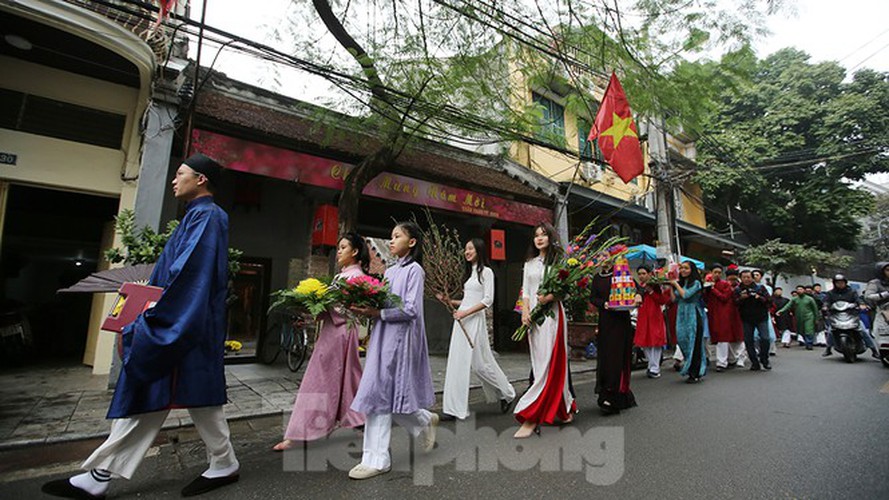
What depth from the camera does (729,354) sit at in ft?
25.4

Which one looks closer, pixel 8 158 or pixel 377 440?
pixel 377 440

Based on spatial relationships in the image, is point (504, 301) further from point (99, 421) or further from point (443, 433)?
point (99, 421)

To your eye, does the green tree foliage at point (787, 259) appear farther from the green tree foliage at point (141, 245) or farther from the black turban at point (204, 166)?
the black turban at point (204, 166)

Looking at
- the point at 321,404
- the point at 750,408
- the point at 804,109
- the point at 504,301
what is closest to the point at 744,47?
the point at 750,408

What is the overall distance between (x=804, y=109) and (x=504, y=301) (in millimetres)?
16941

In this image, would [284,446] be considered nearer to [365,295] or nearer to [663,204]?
[365,295]

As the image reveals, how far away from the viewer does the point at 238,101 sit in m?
7.93

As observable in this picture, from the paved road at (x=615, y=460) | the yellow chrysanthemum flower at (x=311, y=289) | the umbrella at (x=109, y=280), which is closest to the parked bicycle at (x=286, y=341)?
the paved road at (x=615, y=460)

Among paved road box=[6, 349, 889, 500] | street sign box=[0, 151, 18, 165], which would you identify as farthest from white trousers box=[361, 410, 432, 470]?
street sign box=[0, 151, 18, 165]

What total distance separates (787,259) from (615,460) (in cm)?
1770

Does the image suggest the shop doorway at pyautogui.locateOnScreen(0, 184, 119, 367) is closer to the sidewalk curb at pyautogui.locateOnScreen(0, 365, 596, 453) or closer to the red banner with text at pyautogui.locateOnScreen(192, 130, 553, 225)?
the red banner with text at pyautogui.locateOnScreen(192, 130, 553, 225)

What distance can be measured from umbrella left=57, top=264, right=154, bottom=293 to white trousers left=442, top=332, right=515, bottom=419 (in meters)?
2.55

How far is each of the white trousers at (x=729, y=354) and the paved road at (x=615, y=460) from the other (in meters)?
2.95

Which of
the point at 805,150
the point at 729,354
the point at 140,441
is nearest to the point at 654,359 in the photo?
the point at 729,354
